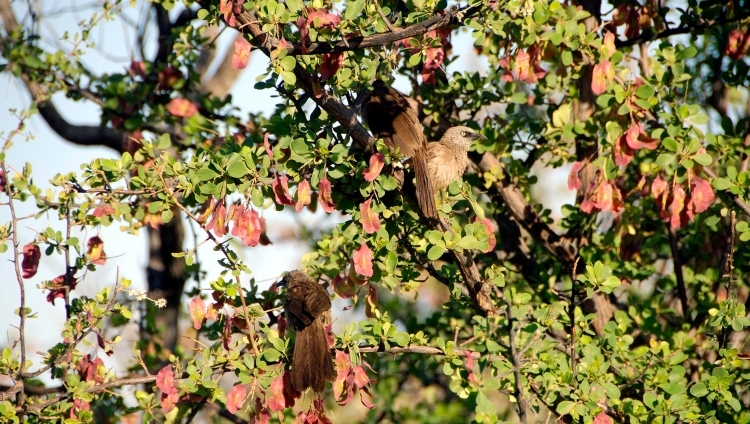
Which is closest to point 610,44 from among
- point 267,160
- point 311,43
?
point 311,43

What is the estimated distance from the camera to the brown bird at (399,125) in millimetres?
3829

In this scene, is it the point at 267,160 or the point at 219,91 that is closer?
the point at 267,160

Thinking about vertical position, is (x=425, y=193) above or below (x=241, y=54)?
below

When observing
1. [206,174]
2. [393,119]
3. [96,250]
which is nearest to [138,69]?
[96,250]

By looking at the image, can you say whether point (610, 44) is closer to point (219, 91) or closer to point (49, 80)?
point (49, 80)

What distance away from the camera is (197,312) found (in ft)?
11.2

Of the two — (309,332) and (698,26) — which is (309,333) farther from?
(698,26)

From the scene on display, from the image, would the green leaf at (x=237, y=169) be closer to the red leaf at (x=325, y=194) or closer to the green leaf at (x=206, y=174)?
the green leaf at (x=206, y=174)

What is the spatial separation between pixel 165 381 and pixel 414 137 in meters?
1.79

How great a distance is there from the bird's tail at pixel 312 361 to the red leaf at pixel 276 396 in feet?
0.21

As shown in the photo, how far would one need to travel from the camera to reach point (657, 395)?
3.54 m

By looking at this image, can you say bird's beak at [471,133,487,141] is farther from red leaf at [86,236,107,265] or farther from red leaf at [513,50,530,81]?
red leaf at [86,236,107,265]

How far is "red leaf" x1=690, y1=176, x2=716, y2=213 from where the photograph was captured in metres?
3.67

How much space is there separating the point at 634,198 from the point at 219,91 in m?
4.44
